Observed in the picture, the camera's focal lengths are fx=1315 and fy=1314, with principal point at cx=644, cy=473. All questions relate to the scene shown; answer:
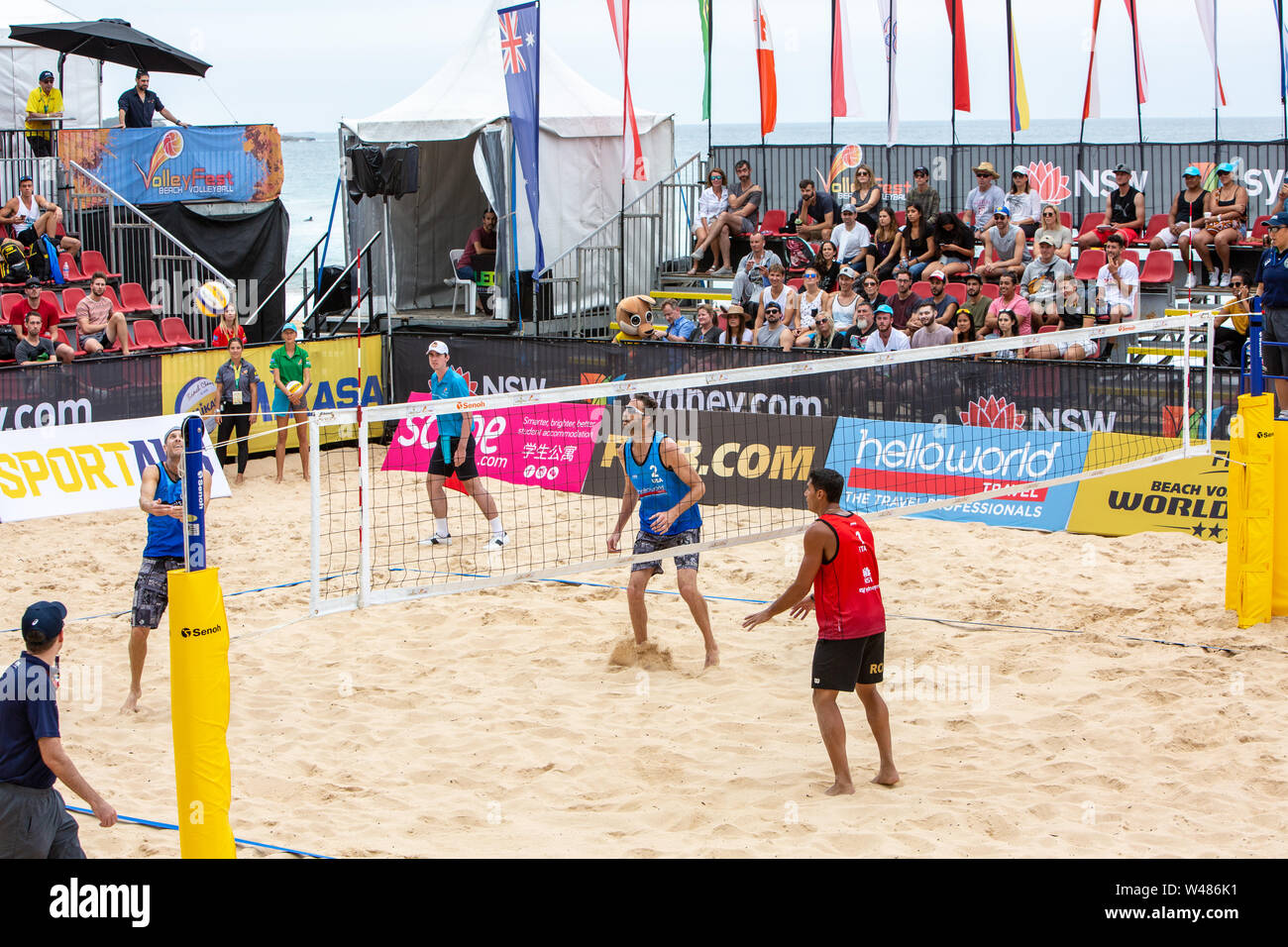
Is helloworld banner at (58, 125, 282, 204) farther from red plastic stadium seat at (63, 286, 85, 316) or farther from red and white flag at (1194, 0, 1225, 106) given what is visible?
red and white flag at (1194, 0, 1225, 106)

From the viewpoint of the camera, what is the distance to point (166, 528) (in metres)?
7.46

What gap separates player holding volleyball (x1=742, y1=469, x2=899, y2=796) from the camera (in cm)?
609

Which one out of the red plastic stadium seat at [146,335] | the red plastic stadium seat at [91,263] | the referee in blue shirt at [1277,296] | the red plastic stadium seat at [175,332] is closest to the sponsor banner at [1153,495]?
the referee in blue shirt at [1277,296]

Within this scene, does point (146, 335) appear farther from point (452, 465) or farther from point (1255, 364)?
point (1255, 364)

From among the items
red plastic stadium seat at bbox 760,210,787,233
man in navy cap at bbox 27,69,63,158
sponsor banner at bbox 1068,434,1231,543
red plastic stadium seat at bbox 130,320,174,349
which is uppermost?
man in navy cap at bbox 27,69,63,158

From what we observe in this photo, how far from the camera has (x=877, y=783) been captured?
6.32 meters

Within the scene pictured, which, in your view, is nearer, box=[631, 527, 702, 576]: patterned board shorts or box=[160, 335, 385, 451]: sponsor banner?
box=[631, 527, 702, 576]: patterned board shorts

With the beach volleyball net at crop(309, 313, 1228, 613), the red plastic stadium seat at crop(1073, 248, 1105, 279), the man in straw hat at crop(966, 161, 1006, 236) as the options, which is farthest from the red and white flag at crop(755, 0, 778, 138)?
the beach volleyball net at crop(309, 313, 1228, 613)

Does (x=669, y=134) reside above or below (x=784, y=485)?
above

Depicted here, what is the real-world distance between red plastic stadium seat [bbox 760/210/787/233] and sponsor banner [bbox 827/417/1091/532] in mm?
5731

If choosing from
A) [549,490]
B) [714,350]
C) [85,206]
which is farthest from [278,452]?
[85,206]

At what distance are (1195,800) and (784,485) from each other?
6291mm
